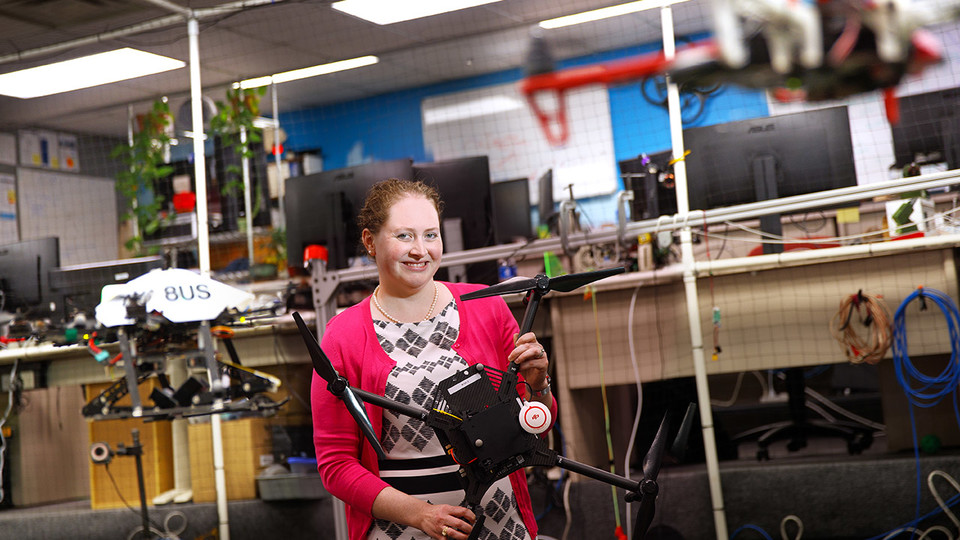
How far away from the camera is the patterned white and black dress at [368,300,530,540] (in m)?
1.33

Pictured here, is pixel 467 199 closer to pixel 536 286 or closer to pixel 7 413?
pixel 536 286

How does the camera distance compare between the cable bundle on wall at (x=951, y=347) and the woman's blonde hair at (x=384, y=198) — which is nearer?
the woman's blonde hair at (x=384, y=198)

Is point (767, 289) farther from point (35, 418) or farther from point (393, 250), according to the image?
point (35, 418)

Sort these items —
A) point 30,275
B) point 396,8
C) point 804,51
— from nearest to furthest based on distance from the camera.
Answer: point 804,51 < point 30,275 < point 396,8

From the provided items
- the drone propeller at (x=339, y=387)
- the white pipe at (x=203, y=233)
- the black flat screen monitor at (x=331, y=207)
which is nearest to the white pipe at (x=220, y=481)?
the white pipe at (x=203, y=233)

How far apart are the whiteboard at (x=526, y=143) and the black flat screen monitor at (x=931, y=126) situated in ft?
9.18

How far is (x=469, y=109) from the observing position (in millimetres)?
6434

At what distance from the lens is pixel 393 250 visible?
1.39 m

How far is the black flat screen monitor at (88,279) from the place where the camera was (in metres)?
3.37

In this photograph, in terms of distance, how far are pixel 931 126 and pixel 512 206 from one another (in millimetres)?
1811

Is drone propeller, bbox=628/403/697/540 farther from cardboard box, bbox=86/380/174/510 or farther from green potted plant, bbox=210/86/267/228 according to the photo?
green potted plant, bbox=210/86/267/228

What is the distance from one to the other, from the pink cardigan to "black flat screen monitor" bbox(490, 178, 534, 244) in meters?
2.64

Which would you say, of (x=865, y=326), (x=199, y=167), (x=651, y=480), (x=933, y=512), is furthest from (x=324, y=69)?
(x=651, y=480)

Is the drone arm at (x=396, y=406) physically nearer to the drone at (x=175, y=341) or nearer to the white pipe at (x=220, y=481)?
the drone at (x=175, y=341)
